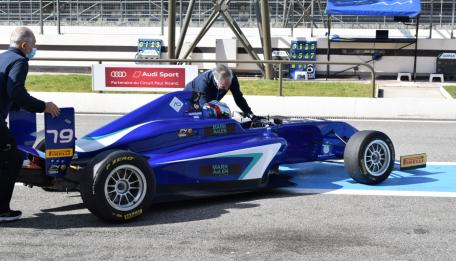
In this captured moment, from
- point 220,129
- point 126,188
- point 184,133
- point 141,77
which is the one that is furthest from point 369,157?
point 141,77

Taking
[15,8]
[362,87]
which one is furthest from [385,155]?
[15,8]

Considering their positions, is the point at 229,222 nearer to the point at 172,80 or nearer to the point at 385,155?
the point at 385,155

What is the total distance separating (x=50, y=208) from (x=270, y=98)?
9.64 metres

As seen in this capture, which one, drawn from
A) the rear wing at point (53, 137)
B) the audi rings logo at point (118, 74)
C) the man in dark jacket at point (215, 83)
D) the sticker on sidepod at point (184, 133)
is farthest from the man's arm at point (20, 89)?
the audi rings logo at point (118, 74)

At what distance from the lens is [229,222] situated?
6.14 meters

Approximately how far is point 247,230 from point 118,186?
1.26 m

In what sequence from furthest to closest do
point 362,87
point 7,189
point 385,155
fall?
point 362,87 → point 385,155 → point 7,189

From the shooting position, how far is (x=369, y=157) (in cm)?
766

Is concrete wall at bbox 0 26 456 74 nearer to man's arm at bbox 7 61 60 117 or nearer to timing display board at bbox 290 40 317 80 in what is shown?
timing display board at bbox 290 40 317 80

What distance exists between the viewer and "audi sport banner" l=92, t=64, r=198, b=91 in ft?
52.0

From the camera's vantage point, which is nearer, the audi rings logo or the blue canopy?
the audi rings logo

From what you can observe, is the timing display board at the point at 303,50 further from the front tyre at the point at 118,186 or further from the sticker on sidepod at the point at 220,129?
the front tyre at the point at 118,186

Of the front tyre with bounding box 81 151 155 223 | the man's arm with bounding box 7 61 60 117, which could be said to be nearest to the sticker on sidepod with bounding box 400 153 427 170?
the front tyre with bounding box 81 151 155 223

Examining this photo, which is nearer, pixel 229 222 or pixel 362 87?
pixel 229 222
